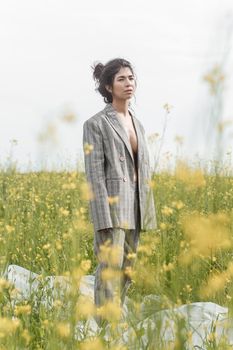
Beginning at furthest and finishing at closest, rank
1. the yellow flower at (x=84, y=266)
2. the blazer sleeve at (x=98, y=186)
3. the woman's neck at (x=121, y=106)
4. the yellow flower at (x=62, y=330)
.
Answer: the woman's neck at (x=121, y=106) → the blazer sleeve at (x=98, y=186) → the yellow flower at (x=84, y=266) → the yellow flower at (x=62, y=330)

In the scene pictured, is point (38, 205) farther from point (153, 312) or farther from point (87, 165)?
point (153, 312)

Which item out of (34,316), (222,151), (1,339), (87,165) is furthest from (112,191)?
(222,151)

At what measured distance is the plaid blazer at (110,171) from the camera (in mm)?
3787

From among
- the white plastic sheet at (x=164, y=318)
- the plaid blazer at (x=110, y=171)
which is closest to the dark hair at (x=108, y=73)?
the plaid blazer at (x=110, y=171)

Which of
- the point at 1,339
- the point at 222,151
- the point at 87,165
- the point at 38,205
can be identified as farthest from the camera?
the point at 38,205

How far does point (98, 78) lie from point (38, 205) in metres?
3.90

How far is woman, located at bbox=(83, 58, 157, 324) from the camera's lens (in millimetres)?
3791

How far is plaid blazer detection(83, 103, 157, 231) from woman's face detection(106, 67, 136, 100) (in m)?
0.10

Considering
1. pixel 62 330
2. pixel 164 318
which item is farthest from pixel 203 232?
pixel 164 318

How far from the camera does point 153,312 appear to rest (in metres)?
1.81

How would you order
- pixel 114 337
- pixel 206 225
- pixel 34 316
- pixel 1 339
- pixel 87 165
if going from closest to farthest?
1. pixel 206 225
2. pixel 114 337
3. pixel 1 339
4. pixel 34 316
5. pixel 87 165

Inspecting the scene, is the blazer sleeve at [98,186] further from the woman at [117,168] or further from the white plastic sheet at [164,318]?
the white plastic sheet at [164,318]

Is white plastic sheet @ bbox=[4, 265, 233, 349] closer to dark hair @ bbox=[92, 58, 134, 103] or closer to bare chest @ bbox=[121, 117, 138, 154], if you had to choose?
bare chest @ bbox=[121, 117, 138, 154]

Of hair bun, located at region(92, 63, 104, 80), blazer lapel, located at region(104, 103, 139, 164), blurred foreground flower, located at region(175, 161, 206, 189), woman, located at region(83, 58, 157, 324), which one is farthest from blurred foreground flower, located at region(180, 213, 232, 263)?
hair bun, located at region(92, 63, 104, 80)
